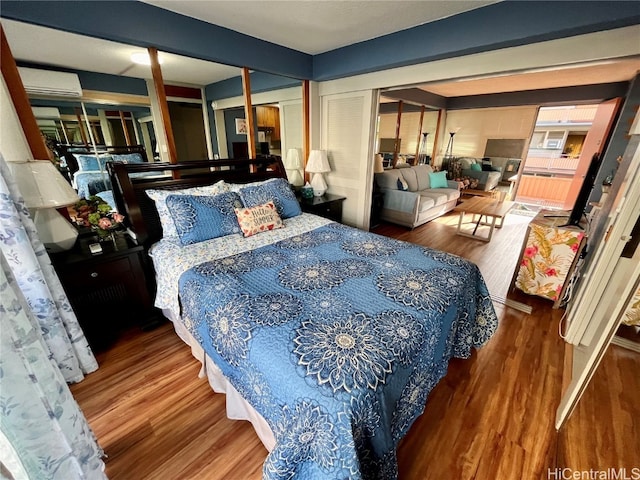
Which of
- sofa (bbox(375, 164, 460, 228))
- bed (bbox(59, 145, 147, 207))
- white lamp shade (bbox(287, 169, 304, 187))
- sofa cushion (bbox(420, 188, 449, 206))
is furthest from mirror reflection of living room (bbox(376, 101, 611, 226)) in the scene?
bed (bbox(59, 145, 147, 207))

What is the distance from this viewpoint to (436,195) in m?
4.53

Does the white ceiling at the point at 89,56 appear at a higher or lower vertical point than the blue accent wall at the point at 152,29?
lower

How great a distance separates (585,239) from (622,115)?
8.74 feet

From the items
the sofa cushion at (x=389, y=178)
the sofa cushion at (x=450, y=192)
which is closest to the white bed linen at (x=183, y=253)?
the sofa cushion at (x=389, y=178)

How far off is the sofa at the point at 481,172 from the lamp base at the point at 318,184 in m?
4.10

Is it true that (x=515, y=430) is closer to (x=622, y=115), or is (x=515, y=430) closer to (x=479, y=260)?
(x=479, y=260)

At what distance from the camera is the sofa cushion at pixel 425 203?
4.19m

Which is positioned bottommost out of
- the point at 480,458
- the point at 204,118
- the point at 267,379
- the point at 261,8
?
the point at 480,458

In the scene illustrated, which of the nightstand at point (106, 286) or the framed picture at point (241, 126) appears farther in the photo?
the framed picture at point (241, 126)

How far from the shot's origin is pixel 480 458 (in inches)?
48.7

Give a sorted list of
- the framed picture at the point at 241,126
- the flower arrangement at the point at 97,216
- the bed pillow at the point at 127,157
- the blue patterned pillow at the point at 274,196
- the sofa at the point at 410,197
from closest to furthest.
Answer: the flower arrangement at the point at 97,216 → the bed pillow at the point at 127,157 → the blue patterned pillow at the point at 274,196 → the framed picture at the point at 241,126 → the sofa at the point at 410,197

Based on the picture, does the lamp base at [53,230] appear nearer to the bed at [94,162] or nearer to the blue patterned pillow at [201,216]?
the bed at [94,162]

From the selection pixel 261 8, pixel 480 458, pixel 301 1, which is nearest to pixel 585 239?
pixel 480 458

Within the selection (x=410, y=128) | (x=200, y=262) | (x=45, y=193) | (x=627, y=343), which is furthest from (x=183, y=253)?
(x=410, y=128)
